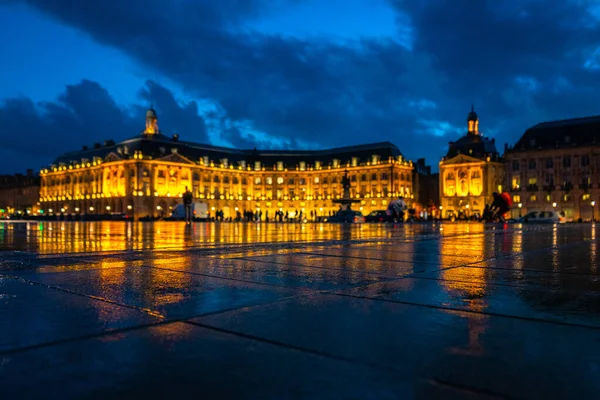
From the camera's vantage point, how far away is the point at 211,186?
4444 inches

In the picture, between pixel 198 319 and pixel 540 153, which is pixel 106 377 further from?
pixel 540 153

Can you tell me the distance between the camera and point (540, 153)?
260ft

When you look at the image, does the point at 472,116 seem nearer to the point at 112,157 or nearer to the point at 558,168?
the point at 558,168

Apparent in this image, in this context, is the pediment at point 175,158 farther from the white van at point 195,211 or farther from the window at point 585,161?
the window at point 585,161

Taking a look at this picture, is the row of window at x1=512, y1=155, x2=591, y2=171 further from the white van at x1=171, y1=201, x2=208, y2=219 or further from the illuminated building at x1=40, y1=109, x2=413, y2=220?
the white van at x1=171, y1=201, x2=208, y2=219

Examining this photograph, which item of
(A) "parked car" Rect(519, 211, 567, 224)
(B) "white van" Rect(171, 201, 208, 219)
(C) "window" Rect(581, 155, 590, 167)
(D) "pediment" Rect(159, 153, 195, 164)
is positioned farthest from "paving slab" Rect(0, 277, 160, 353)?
(D) "pediment" Rect(159, 153, 195, 164)

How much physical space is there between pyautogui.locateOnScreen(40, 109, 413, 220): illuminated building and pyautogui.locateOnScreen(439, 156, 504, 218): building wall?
38.0 ft

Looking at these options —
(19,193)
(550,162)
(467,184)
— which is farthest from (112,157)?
(550,162)

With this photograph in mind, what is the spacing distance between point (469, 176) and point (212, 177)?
5255 cm

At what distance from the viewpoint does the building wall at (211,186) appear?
3979 inches

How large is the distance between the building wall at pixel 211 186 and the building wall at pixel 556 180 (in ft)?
85.8

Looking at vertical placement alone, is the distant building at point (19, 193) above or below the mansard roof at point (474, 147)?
below

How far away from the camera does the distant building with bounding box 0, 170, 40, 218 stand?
5172 inches

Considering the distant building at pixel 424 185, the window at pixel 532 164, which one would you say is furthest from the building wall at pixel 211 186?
the window at pixel 532 164
